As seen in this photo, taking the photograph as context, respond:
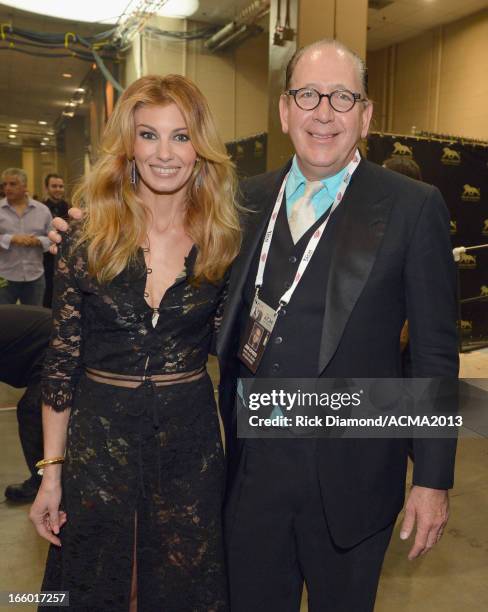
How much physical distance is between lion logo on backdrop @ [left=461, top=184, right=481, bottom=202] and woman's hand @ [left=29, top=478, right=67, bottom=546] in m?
5.49

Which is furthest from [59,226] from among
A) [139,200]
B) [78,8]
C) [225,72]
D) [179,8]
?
[225,72]

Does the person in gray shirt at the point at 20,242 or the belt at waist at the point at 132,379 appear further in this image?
the person in gray shirt at the point at 20,242

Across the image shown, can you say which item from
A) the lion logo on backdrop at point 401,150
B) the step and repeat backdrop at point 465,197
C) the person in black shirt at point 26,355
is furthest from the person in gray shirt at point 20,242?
the lion logo on backdrop at point 401,150

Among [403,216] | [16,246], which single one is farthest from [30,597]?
[16,246]

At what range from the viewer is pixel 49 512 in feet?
4.78

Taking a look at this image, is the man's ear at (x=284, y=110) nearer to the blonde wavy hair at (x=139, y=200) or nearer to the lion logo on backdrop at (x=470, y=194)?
the blonde wavy hair at (x=139, y=200)

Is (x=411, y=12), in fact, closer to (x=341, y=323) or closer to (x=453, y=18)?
(x=453, y=18)

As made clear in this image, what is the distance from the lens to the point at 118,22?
724 cm

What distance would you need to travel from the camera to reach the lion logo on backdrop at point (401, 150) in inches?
215

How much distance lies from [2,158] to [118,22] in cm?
555

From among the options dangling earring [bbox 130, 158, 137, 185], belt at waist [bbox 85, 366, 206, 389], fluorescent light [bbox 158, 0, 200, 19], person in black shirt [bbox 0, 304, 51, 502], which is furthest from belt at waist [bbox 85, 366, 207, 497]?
fluorescent light [bbox 158, 0, 200, 19]

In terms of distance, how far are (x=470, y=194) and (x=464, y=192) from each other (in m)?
0.07

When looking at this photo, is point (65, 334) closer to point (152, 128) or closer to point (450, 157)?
point (152, 128)

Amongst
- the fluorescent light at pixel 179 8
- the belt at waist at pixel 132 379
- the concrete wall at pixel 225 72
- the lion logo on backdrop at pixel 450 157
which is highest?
the fluorescent light at pixel 179 8
